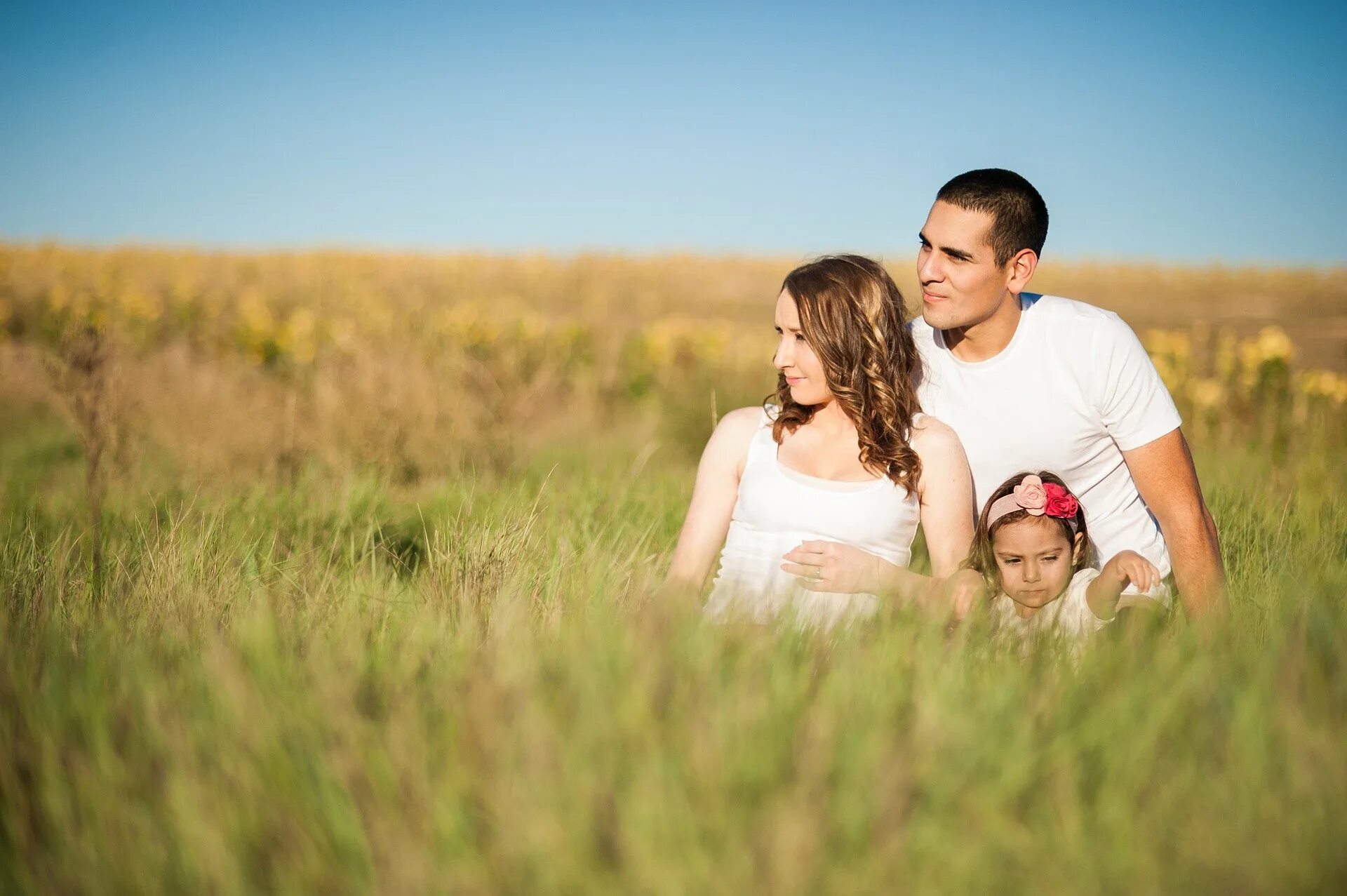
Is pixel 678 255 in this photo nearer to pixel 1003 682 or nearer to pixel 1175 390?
pixel 1175 390

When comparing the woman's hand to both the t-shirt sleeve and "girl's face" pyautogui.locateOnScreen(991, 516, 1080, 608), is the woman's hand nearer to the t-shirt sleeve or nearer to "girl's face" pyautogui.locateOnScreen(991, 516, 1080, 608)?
"girl's face" pyautogui.locateOnScreen(991, 516, 1080, 608)

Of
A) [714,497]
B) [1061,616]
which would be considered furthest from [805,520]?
[1061,616]

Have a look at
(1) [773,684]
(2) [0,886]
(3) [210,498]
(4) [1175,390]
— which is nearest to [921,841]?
(1) [773,684]

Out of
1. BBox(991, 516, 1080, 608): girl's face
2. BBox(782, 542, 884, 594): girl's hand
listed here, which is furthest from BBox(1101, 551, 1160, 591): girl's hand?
BBox(782, 542, 884, 594): girl's hand

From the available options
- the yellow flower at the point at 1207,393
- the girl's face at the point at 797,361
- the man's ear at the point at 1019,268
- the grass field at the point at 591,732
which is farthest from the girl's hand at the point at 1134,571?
the yellow flower at the point at 1207,393

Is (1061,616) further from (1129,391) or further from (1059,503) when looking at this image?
(1129,391)

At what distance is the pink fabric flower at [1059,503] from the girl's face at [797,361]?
0.89 metres

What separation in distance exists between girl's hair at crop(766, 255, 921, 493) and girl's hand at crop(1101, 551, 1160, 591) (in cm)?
79

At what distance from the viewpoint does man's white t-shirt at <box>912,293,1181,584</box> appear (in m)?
3.01

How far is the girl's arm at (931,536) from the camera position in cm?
254

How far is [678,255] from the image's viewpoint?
54688 millimetres

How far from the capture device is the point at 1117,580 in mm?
2898

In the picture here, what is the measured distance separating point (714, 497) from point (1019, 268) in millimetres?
1390

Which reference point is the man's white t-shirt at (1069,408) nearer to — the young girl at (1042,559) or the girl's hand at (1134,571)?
the young girl at (1042,559)
